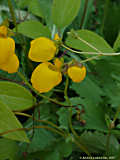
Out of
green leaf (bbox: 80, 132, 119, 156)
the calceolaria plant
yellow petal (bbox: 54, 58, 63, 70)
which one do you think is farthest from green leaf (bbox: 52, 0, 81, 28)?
green leaf (bbox: 80, 132, 119, 156)

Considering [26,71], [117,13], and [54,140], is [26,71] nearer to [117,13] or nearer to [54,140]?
[54,140]

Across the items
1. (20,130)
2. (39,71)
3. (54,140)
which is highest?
(39,71)

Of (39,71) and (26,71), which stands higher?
(39,71)

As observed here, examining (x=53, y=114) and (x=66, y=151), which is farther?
(x=53, y=114)

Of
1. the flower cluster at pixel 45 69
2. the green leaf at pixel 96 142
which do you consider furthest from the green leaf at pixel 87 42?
the green leaf at pixel 96 142

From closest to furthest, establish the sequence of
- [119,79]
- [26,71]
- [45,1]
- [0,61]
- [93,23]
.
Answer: [0,61], [119,79], [26,71], [45,1], [93,23]

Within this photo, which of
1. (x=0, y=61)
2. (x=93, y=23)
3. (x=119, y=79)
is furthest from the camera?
(x=93, y=23)

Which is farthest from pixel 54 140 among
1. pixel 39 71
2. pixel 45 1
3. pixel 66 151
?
pixel 45 1

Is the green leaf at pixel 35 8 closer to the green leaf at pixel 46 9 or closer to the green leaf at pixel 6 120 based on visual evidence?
the green leaf at pixel 46 9
